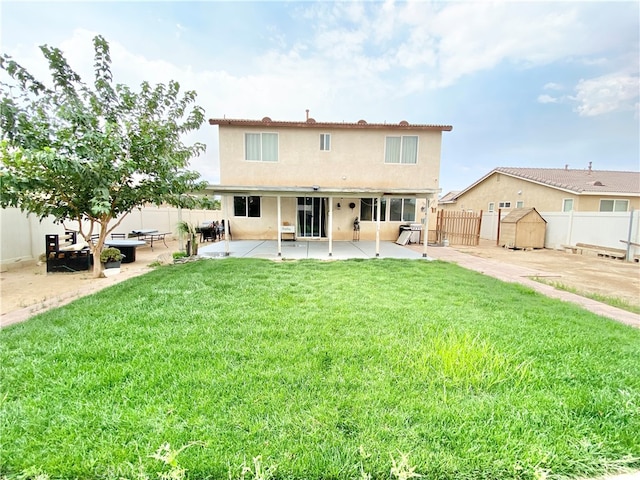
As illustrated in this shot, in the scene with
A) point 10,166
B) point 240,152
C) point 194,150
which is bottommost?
point 10,166

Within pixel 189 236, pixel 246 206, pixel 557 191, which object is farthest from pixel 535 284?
pixel 557 191

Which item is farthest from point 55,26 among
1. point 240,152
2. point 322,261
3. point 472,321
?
point 472,321

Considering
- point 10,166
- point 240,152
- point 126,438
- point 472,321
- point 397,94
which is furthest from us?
point 397,94

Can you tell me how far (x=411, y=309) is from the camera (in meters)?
4.60

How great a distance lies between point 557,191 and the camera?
16.5 metres

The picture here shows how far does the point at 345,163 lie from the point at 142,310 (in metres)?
11.7

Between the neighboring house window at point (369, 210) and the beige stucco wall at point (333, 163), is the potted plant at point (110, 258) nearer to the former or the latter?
the beige stucco wall at point (333, 163)

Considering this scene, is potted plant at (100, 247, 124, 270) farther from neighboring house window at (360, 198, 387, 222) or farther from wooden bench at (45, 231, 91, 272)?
neighboring house window at (360, 198, 387, 222)

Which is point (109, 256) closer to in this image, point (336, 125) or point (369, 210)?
point (336, 125)

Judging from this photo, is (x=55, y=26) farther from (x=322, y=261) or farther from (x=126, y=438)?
(x=126, y=438)

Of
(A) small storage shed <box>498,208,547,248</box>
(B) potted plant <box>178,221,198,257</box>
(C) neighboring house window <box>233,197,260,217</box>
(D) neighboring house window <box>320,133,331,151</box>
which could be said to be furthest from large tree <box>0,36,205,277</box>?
(A) small storage shed <box>498,208,547,248</box>

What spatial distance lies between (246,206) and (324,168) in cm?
445

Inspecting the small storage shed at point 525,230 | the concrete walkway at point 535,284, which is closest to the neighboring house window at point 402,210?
the concrete walkway at point 535,284

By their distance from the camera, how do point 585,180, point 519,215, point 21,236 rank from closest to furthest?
point 21,236, point 519,215, point 585,180
